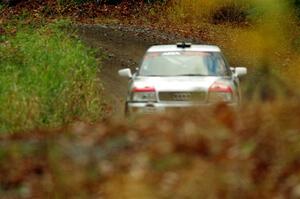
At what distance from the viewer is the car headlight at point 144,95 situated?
1323cm

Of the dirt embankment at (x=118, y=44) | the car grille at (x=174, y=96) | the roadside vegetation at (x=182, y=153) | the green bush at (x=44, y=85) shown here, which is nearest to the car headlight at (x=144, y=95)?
the car grille at (x=174, y=96)

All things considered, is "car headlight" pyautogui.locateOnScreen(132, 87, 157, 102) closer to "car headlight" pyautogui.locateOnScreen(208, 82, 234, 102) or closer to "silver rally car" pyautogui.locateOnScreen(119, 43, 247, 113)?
"silver rally car" pyautogui.locateOnScreen(119, 43, 247, 113)

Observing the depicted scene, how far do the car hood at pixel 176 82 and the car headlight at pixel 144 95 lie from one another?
0.23 feet

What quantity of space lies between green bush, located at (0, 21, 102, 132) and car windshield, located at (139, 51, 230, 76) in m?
1.09

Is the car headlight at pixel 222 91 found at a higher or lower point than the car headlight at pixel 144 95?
higher

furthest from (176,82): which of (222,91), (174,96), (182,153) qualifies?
(182,153)

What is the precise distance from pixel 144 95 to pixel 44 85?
1697 mm

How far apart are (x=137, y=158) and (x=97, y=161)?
30 cm

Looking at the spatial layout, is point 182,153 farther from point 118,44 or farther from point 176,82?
point 118,44

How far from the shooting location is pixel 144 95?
13.3 m

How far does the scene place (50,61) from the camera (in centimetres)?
1628

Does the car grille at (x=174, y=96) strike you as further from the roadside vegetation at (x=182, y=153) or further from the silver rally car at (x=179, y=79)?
the roadside vegetation at (x=182, y=153)

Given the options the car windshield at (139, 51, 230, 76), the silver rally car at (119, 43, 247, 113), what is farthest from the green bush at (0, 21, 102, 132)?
the car windshield at (139, 51, 230, 76)

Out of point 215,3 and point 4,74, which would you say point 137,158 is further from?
point 4,74
